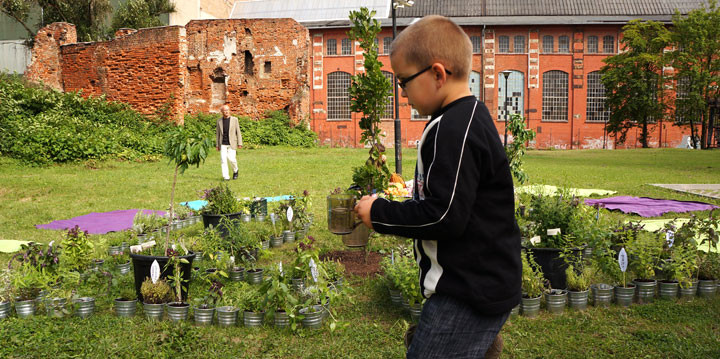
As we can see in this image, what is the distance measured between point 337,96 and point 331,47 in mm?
3610

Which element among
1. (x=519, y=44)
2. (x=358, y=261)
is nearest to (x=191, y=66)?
(x=519, y=44)

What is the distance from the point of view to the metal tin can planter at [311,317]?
405cm

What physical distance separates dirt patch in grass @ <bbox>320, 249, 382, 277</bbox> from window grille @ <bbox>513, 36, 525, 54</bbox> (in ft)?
120

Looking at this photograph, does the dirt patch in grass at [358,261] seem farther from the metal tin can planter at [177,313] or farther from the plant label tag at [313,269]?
the metal tin can planter at [177,313]

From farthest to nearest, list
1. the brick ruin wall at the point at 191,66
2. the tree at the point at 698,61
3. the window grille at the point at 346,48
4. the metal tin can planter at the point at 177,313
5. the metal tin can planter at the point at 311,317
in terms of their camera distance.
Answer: the window grille at the point at 346,48
the tree at the point at 698,61
the brick ruin wall at the point at 191,66
the metal tin can planter at the point at 177,313
the metal tin can planter at the point at 311,317

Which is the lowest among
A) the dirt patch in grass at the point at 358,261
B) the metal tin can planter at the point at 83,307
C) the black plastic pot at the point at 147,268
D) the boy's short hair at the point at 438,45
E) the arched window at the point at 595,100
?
the dirt patch in grass at the point at 358,261

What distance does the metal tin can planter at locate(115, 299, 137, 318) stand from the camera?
170 inches

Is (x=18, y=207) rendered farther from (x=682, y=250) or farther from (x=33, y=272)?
(x=682, y=250)

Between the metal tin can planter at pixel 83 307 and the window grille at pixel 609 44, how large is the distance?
41476 millimetres

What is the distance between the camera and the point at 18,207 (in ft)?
32.8

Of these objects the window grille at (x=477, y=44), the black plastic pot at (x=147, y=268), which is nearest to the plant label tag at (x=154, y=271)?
the black plastic pot at (x=147, y=268)

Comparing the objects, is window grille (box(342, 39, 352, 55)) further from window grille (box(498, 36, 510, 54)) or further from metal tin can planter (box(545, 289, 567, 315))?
metal tin can planter (box(545, 289, 567, 315))

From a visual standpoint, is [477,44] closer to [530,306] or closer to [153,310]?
[530,306]

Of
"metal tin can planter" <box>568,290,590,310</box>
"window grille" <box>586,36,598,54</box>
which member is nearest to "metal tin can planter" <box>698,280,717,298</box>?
"metal tin can planter" <box>568,290,590,310</box>
